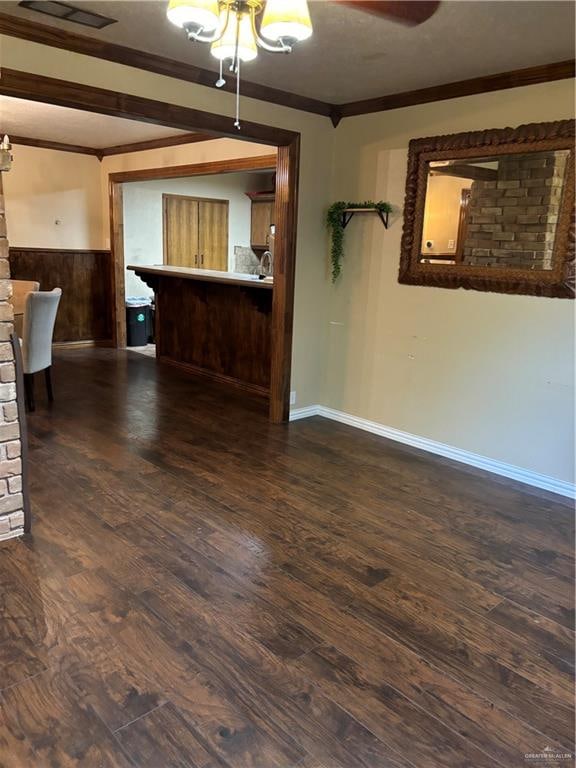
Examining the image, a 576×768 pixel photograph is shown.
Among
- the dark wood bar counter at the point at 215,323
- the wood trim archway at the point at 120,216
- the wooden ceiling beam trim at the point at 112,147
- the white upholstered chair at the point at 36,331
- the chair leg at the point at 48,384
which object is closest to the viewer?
Result: the white upholstered chair at the point at 36,331

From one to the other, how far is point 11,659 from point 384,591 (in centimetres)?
146

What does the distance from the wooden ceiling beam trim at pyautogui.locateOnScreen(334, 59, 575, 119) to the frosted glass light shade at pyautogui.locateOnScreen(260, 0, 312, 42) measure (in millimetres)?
1914

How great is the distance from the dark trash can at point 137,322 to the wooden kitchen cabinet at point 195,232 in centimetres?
85

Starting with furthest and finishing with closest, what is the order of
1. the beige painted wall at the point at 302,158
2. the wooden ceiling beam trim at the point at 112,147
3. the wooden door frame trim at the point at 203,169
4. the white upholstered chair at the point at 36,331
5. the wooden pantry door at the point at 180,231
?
the wooden pantry door at the point at 180,231 → the wooden ceiling beam trim at the point at 112,147 → the wooden door frame trim at the point at 203,169 → the white upholstered chair at the point at 36,331 → the beige painted wall at the point at 302,158

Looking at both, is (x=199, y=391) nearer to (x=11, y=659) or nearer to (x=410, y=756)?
(x=11, y=659)

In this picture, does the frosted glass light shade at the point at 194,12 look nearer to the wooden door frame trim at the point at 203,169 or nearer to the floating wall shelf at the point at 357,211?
the floating wall shelf at the point at 357,211

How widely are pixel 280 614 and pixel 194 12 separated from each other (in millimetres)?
2229

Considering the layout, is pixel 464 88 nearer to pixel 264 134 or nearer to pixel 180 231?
pixel 264 134

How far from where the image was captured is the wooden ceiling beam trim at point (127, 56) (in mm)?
2744

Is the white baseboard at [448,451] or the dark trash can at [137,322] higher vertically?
the dark trash can at [137,322]

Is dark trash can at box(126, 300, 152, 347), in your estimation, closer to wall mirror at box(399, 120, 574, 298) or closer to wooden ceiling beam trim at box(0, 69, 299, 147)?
wooden ceiling beam trim at box(0, 69, 299, 147)

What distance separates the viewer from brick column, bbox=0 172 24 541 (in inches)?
95.9

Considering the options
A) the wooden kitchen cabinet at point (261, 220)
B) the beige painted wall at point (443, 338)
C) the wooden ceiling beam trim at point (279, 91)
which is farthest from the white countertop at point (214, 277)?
the wooden kitchen cabinet at point (261, 220)

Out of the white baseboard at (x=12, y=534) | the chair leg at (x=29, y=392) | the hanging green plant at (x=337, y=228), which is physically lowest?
the white baseboard at (x=12, y=534)
